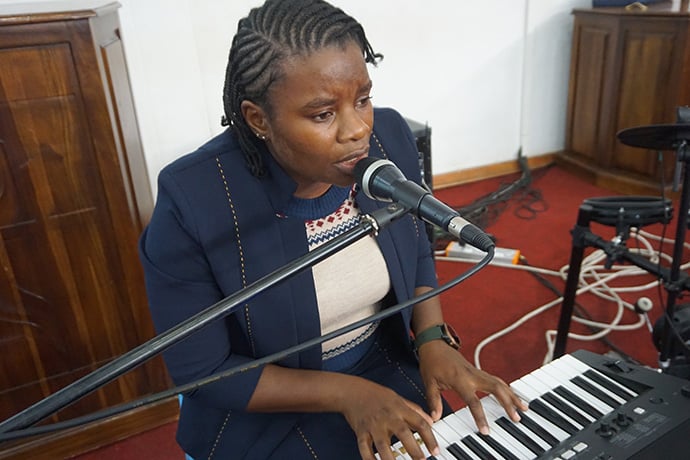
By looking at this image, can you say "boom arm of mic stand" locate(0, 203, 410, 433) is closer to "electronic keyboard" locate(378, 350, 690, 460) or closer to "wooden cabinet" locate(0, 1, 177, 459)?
"electronic keyboard" locate(378, 350, 690, 460)

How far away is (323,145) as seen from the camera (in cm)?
74

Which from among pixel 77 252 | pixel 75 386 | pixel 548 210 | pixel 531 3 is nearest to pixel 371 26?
pixel 531 3

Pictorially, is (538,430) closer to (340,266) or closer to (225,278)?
(340,266)

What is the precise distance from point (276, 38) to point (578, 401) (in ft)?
2.16

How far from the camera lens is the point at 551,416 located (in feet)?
2.64

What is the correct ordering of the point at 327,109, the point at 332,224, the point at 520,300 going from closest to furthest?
the point at 327,109 < the point at 332,224 < the point at 520,300

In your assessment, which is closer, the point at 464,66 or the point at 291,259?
the point at 291,259

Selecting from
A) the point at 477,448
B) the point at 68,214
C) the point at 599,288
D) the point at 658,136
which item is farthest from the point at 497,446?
the point at 599,288

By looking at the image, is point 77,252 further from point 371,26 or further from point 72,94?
point 371,26

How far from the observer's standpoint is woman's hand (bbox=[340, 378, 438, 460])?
768 millimetres

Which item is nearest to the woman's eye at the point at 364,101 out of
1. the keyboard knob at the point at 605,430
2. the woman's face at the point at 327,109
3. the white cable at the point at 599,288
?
the woman's face at the point at 327,109

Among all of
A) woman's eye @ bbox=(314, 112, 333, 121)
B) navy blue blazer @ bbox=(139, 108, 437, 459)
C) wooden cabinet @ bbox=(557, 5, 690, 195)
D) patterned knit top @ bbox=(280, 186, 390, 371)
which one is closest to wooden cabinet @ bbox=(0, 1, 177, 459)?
navy blue blazer @ bbox=(139, 108, 437, 459)

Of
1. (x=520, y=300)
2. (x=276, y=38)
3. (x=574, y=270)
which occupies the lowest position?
(x=520, y=300)

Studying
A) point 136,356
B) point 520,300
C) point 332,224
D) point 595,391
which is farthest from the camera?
point 520,300
